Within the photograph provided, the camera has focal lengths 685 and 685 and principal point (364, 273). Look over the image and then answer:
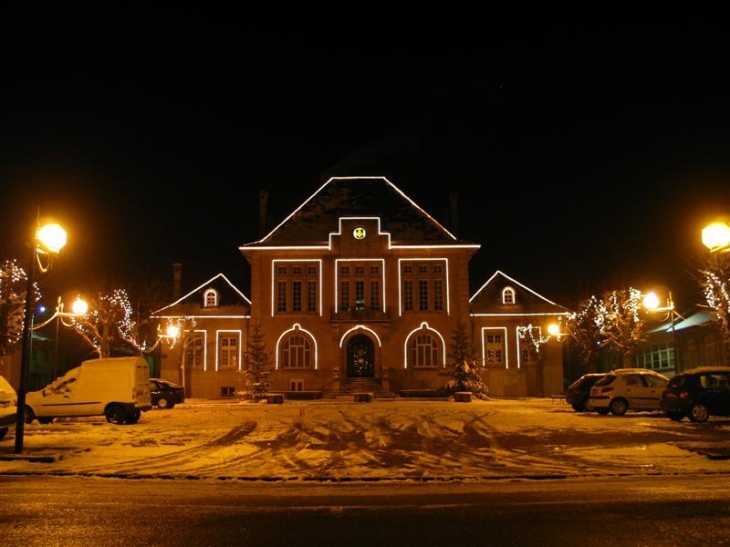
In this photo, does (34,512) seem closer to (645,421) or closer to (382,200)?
(645,421)

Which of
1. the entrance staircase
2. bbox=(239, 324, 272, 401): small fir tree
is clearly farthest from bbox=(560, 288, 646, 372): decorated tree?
bbox=(239, 324, 272, 401): small fir tree

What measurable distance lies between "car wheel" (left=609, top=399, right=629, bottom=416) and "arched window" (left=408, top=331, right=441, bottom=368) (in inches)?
887

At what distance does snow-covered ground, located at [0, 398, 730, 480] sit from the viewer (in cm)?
1229

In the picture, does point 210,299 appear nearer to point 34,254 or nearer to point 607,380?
point 607,380

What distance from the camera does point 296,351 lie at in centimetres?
4838

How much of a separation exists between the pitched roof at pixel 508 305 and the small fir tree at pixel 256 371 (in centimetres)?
1597

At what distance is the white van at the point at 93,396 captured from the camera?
23.9 meters

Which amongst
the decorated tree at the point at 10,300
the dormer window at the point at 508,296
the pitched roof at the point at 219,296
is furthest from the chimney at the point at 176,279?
the dormer window at the point at 508,296

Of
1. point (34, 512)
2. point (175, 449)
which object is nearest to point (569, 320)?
point (175, 449)

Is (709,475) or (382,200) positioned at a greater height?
(382,200)

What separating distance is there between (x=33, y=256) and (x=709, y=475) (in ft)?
47.1

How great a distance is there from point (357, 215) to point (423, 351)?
11.1 m

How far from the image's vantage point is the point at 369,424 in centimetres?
2247

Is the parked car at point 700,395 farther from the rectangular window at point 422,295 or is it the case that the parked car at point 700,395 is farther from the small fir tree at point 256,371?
the rectangular window at point 422,295
